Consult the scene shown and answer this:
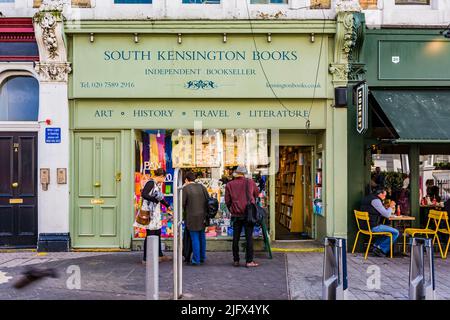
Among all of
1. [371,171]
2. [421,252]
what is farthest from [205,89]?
[421,252]

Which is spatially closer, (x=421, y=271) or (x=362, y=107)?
(x=421, y=271)

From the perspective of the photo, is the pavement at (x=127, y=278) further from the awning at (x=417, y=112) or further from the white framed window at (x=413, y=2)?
the white framed window at (x=413, y=2)

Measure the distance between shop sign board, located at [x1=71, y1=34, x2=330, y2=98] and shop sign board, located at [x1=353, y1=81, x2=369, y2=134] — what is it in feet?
2.72

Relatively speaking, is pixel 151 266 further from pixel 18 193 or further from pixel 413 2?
pixel 413 2

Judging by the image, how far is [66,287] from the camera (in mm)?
8164

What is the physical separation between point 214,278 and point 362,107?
482 centimetres

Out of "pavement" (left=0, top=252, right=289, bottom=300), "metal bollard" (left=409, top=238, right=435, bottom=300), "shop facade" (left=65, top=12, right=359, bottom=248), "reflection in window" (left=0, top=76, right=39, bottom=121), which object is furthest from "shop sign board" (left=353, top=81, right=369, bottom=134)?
"reflection in window" (left=0, top=76, right=39, bottom=121)

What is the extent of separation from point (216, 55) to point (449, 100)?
17.1 feet

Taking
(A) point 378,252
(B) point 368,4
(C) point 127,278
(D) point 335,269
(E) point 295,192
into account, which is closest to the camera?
(D) point 335,269

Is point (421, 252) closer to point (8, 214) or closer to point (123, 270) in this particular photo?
point (123, 270)

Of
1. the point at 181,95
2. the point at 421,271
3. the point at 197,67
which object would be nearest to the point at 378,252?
the point at 421,271

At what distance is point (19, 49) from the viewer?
460 inches

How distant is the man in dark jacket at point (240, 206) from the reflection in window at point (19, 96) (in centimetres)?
527

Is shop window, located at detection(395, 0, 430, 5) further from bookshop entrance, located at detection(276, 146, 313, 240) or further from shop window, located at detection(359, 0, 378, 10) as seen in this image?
bookshop entrance, located at detection(276, 146, 313, 240)
